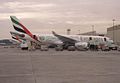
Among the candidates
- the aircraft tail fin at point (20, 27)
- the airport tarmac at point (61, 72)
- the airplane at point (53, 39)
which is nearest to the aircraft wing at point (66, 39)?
the airplane at point (53, 39)

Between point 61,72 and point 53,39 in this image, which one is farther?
point 53,39

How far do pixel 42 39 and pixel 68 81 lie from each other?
5778 centimetres

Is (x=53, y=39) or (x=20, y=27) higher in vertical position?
(x=20, y=27)

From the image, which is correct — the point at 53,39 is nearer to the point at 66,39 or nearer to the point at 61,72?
the point at 66,39

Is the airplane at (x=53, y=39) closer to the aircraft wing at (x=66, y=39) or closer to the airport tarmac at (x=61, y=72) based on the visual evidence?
the aircraft wing at (x=66, y=39)

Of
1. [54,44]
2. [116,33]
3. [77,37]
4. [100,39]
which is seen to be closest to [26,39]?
[54,44]

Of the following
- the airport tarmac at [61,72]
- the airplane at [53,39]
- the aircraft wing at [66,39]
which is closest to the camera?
the airport tarmac at [61,72]

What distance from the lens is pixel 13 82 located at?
1120 centimetres

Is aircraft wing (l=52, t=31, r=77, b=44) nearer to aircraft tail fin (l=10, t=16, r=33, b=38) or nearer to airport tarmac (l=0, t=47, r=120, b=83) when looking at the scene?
aircraft tail fin (l=10, t=16, r=33, b=38)

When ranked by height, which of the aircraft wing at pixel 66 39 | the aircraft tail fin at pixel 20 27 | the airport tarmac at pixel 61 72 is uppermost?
the aircraft tail fin at pixel 20 27

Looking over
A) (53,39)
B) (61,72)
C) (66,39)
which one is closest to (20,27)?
(53,39)

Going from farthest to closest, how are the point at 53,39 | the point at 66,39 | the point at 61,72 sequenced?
1. the point at 53,39
2. the point at 66,39
3. the point at 61,72

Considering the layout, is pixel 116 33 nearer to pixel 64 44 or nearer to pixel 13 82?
pixel 64 44

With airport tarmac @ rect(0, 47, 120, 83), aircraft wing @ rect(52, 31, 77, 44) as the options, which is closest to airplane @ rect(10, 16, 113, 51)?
aircraft wing @ rect(52, 31, 77, 44)
